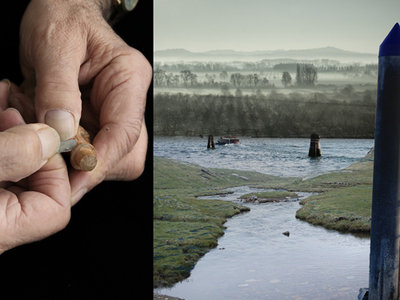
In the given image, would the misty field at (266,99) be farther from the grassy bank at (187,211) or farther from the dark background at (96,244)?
the dark background at (96,244)

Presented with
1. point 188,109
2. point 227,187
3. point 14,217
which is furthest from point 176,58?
point 14,217

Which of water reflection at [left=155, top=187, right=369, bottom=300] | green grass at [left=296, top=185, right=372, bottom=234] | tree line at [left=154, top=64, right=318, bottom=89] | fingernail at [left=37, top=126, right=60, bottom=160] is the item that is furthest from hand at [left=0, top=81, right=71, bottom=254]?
tree line at [left=154, top=64, right=318, bottom=89]

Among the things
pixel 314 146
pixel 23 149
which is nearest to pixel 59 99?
pixel 23 149

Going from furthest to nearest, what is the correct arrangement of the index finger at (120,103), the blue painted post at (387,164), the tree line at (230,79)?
the tree line at (230,79) < the blue painted post at (387,164) < the index finger at (120,103)

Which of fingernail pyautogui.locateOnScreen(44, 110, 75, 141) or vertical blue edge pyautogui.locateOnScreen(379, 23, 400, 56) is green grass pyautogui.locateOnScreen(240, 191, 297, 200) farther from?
fingernail pyautogui.locateOnScreen(44, 110, 75, 141)

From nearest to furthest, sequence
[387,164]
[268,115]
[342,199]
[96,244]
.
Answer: [96,244] → [387,164] → [342,199] → [268,115]

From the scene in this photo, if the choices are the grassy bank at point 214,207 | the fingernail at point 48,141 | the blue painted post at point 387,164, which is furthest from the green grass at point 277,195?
the fingernail at point 48,141

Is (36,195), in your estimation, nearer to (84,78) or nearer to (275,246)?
(84,78)
